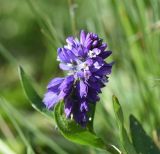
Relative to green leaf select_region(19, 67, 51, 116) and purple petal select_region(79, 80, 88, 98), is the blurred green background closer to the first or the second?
green leaf select_region(19, 67, 51, 116)

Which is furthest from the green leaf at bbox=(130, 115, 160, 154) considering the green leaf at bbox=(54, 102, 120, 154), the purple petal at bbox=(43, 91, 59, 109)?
the purple petal at bbox=(43, 91, 59, 109)

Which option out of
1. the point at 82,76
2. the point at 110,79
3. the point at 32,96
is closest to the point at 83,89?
the point at 82,76

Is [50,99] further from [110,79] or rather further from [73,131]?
[110,79]

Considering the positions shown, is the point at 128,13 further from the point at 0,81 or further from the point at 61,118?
the point at 0,81

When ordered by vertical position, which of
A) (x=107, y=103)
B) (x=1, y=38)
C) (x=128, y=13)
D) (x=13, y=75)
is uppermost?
(x=1, y=38)

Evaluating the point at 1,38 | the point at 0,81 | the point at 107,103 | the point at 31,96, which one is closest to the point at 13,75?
the point at 0,81

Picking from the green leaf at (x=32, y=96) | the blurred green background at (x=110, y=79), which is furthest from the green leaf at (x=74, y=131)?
the blurred green background at (x=110, y=79)
